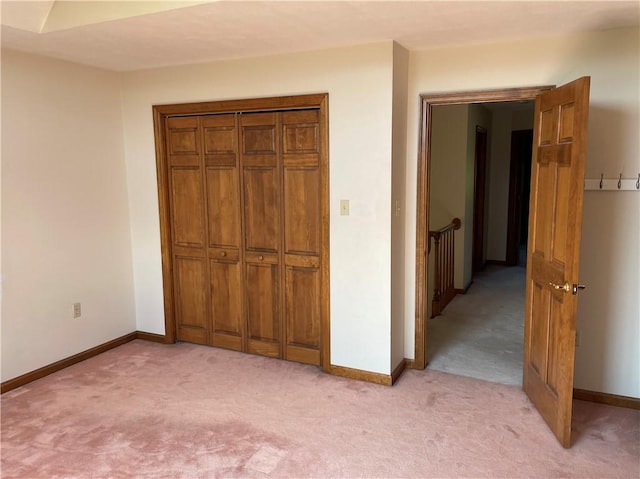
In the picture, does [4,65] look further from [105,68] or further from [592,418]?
[592,418]

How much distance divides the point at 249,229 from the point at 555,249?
6.99 ft

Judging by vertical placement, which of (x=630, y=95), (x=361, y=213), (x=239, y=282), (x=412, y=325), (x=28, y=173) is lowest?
(x=412, y=325)

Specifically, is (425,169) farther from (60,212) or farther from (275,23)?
(60,212)

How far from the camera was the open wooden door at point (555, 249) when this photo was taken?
2.38 meters

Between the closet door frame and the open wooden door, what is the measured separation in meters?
1.33

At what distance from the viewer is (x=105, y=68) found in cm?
377

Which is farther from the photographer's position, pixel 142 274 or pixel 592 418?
pixel 142 274

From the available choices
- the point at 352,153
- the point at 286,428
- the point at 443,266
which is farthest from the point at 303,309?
the point at 443,266

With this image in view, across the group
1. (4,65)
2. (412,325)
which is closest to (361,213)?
(412,325)

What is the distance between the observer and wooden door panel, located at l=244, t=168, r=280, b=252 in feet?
11.7

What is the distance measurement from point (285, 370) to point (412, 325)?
39.3 inches

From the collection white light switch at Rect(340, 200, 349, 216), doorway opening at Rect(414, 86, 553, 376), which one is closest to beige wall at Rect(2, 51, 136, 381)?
white light switch at Rect(340, 200, 349, 216)

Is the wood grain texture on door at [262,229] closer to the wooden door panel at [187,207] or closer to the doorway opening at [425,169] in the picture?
the wooden door panel at [187,207]

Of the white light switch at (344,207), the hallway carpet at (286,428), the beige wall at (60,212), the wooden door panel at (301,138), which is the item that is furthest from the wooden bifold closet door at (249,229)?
the beige wall at (60,212)
